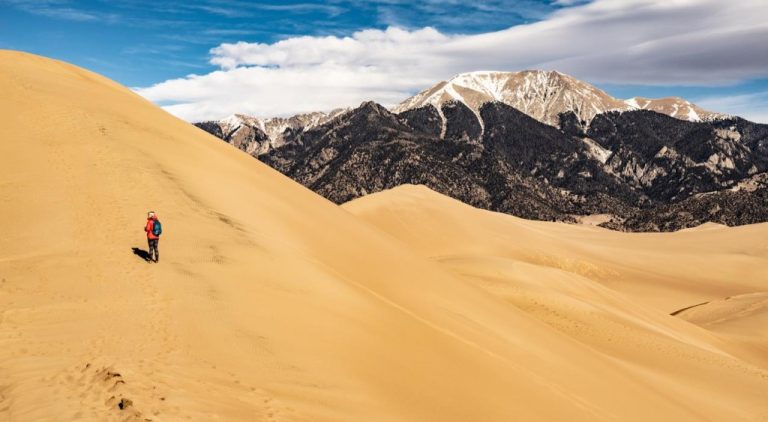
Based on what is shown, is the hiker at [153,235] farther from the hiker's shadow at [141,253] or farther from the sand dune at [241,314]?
the sand dune at [241,314]

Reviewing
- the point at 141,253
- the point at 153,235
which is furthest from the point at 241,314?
the point at 141,253

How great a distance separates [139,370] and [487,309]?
42.0 feet

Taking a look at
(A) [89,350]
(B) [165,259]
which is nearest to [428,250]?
(B) [165,259]

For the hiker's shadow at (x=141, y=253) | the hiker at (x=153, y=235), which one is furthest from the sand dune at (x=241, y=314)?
the hiker at (x=153, y=235)

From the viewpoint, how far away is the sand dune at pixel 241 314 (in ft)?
→ 30.2

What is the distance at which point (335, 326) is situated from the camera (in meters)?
12.5

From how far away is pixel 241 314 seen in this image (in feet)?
38.3

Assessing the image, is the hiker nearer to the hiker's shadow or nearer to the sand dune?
the hiker's shadow

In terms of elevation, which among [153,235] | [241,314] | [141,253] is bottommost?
[241,314]

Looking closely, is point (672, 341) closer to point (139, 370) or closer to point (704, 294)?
point (139, 370)

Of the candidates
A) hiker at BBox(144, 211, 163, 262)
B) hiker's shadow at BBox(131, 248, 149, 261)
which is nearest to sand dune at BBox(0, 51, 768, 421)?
hiker's shadow at BBox(131, 248, 149, 261)

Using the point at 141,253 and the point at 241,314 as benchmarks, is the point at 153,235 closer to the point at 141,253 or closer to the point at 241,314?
the point at 141,253

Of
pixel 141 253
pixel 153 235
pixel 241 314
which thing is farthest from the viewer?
pixel 141 253

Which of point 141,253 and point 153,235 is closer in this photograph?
point 153,235
